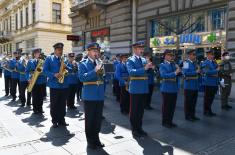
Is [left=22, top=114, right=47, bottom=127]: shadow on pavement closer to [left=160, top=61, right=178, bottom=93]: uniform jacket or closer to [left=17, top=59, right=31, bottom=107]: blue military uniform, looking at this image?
[left=17, top=59, right=31, bottom=107]: blue military uniform

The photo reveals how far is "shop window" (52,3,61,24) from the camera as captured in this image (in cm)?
3506

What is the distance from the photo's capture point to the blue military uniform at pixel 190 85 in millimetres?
7559

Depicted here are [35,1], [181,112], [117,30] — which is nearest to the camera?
[181,112]

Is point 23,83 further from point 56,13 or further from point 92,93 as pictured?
point 56,13

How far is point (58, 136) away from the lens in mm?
6375

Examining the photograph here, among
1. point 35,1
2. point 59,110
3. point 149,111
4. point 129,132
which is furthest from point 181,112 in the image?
point 35,1

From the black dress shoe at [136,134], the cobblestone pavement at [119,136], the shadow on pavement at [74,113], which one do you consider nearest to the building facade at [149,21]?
the cobblestone pavement at [119,136]

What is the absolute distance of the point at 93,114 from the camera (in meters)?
5.53

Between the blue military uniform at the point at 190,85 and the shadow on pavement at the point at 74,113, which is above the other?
the blue military uniform at the point at 190,85

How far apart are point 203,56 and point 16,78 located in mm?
7822

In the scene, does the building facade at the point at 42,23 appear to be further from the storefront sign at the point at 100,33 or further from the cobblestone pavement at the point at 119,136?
the cobblestone pavement at the point at 119,136

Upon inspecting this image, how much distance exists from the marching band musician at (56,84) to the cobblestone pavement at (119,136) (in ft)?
1.24

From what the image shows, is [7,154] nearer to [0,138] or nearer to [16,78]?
[0,138]

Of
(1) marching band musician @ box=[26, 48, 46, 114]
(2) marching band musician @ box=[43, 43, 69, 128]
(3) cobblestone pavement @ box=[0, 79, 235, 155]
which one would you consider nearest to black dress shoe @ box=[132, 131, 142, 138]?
(3) cobblestone pavement @ box=[0, 79, 235, 155]
